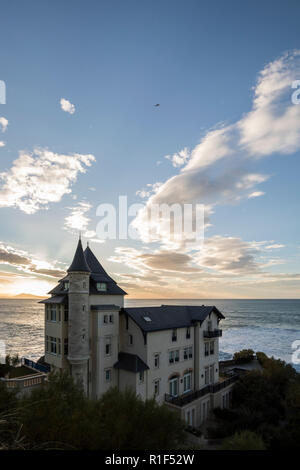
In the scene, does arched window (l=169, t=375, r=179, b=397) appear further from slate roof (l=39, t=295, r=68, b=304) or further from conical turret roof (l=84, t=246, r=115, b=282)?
slate roof (l=39, t=295, r=68, b=304)

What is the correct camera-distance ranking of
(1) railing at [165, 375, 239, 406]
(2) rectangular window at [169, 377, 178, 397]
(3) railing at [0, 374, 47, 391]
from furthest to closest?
(2) rectangular window at [169, 377, 178, 397], (1) railing at [165, 375, 239, 406], (3) railing at [0, 374, 47, 391]

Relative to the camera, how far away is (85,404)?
1509cm

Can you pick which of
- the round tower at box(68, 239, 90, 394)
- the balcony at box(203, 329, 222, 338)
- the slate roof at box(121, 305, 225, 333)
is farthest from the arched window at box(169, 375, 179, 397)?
the round tower at box(68, 239, 90, 394)

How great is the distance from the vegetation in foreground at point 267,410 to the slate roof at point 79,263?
19.0 m

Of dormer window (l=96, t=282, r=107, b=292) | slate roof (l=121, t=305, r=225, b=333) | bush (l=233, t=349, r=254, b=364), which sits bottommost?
bush (l=233, t=349, r=254, b=364)

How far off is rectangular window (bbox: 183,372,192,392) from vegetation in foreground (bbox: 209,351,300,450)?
3.96 metres

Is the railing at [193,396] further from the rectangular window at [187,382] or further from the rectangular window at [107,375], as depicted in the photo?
the rectangular window at [107,375]

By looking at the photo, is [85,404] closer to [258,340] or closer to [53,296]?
[53,296]

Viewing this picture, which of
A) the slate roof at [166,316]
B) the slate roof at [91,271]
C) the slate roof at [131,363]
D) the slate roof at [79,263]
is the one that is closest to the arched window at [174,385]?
the slate roof at [131,363]

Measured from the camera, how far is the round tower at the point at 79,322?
2648cm

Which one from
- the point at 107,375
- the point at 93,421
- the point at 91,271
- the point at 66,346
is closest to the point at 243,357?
the point at 107,375

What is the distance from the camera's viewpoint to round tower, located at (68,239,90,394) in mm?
26484

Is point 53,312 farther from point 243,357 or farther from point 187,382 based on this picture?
point 243,357
